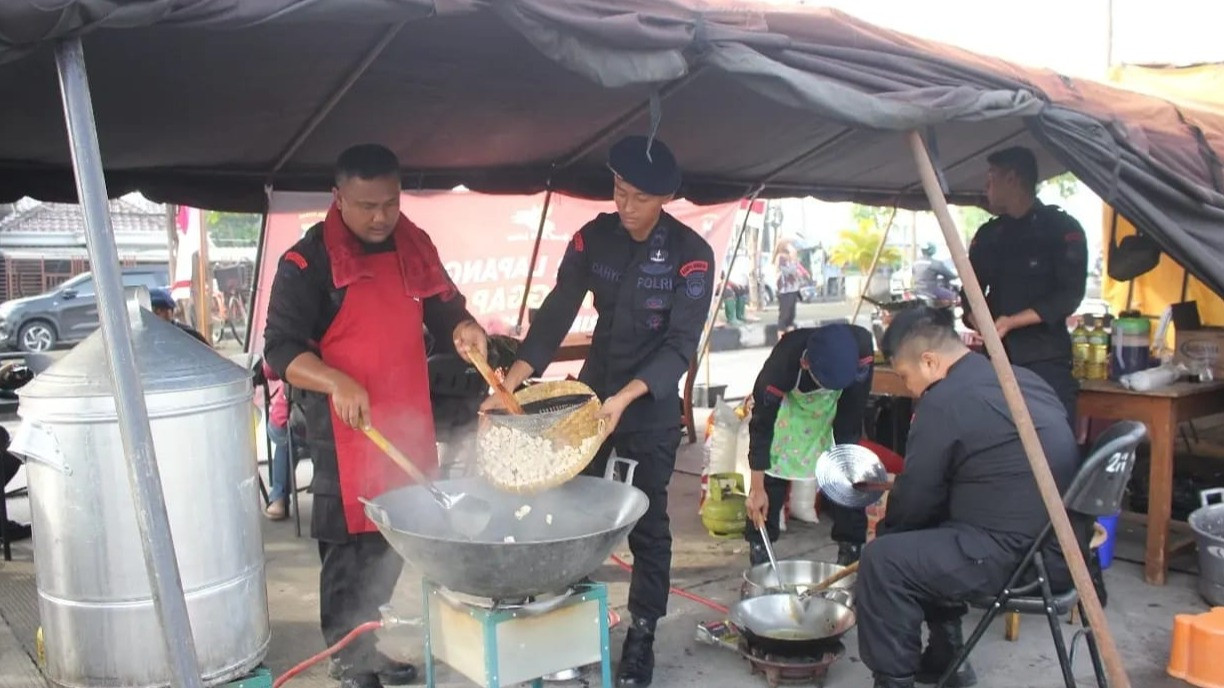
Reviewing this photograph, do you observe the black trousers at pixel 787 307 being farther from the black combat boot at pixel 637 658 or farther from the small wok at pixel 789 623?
the black combat boot at pixel 637 658

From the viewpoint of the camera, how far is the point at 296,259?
2.85 m

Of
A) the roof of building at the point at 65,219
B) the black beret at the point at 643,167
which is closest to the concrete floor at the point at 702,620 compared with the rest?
the black beret at the point at 643,167

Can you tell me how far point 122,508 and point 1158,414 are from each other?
4135 millimetres

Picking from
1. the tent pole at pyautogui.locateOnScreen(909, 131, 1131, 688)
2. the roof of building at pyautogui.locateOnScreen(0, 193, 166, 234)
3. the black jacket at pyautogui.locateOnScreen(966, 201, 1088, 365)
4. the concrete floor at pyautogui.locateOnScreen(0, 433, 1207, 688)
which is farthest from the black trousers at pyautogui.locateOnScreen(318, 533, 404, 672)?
the roof of building at pyautogui.locateOnScreen(0, 193, 166, 234)

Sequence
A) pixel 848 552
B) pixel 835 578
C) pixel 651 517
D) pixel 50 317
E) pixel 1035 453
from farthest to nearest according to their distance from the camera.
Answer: pixel 50 317
pixel 848 552
pixel 835 578
pixel 651 517
pixel 1035 453

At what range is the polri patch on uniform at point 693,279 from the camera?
312 centimetres

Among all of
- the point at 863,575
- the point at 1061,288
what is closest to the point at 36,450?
the point at 863,575

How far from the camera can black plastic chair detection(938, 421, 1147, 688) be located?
2.66 meters

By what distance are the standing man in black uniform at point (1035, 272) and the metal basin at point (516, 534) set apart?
2.46 m

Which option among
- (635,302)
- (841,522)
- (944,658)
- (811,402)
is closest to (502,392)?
(635,302)

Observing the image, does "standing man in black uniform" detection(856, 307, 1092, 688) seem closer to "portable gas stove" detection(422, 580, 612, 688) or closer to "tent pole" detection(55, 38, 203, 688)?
"portable gas stove" detection(422, 580, 612, 688)

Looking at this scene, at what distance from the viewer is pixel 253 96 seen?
132 inches

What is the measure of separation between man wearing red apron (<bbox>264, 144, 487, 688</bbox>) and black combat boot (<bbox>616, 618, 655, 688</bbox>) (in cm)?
86

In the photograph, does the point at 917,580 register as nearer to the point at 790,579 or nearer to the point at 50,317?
the point at 790,579
